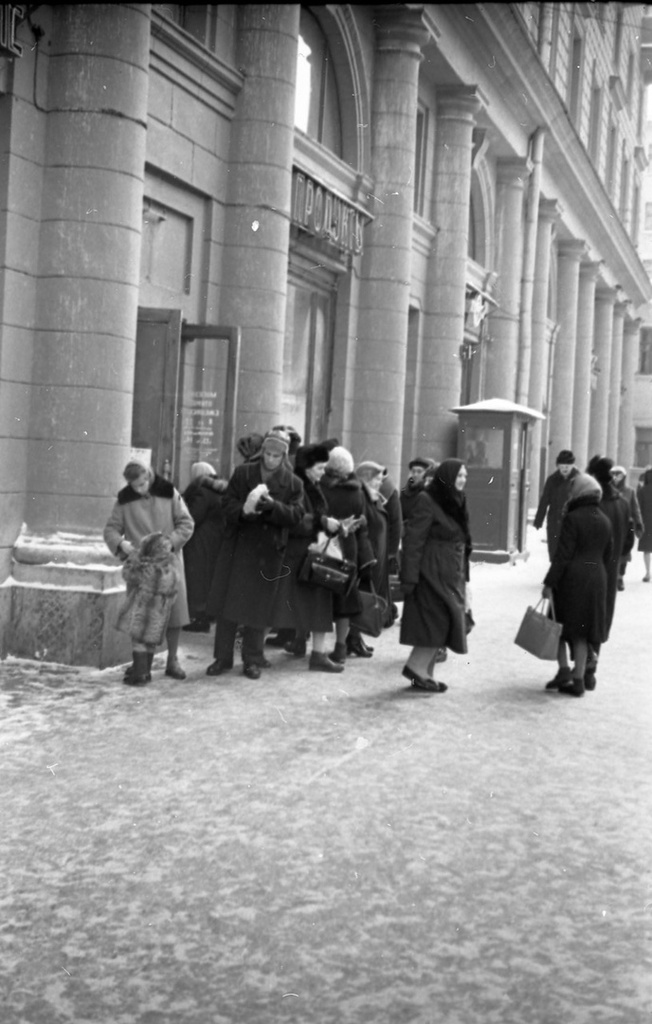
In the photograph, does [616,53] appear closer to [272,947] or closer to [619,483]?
[619,483]

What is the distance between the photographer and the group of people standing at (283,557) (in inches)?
368

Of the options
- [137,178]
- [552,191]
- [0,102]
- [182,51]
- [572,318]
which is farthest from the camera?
[572,318]

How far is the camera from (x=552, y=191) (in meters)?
30.0

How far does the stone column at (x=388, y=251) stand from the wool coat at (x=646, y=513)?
387cm

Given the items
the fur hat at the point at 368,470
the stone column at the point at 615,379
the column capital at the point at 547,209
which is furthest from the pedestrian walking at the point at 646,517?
the stone column at the point at 615,379

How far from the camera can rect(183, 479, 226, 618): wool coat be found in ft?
36.6

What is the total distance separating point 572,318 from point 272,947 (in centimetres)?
3124

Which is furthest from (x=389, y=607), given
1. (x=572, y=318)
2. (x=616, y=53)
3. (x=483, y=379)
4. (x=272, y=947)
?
(x=616, y=53)

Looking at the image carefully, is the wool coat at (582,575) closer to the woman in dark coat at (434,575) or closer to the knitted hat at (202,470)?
the woman in dark coat at (434,575)

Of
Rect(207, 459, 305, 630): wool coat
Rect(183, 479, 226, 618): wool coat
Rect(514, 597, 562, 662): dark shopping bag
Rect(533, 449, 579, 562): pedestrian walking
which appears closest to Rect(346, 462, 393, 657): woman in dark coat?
Rect(183, 479, 226, 618): wool coat

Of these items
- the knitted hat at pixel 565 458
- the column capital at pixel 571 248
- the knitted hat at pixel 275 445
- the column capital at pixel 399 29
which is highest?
the column capital at pixel 571 248

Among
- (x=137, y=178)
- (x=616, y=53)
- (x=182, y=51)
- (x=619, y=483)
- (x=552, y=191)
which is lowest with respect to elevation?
(x=619, y=483)

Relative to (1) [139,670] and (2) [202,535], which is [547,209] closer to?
(2) [202,535]

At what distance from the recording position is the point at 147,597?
366 inches
